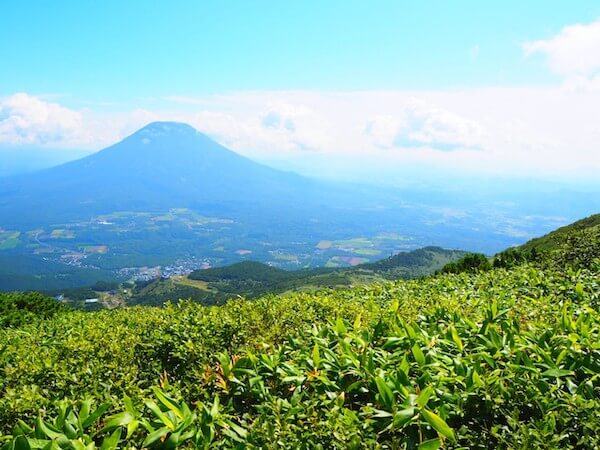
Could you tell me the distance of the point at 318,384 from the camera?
390 centimetres

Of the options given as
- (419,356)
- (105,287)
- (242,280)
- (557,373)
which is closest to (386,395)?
(419,356)

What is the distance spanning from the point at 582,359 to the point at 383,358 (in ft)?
5.47

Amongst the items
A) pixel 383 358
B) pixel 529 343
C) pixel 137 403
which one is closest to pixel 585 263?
pixel 529 343

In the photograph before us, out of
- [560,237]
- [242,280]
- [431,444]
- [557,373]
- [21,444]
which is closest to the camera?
[21,444]

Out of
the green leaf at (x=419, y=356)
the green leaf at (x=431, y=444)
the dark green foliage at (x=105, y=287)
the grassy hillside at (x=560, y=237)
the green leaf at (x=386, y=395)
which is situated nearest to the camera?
the green leaf at (x=431, y=444)

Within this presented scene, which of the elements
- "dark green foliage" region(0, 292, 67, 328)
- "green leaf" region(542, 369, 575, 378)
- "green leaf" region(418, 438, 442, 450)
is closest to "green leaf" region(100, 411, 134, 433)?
"green leaf" region(418, 438, 442, 450)

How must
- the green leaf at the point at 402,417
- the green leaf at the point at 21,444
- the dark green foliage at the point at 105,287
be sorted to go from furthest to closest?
the dark green foliage at the point at 105,287
the green leaf at the point at 402,417
the green leaf at the point at 21,444

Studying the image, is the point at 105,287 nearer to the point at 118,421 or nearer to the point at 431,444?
the point at 118,421

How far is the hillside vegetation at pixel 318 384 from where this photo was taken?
311 cm

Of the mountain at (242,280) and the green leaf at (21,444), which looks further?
the mountain at (242,280)

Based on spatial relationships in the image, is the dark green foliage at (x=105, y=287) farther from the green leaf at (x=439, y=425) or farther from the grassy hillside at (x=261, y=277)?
the green leaf at (x=439, y=425)

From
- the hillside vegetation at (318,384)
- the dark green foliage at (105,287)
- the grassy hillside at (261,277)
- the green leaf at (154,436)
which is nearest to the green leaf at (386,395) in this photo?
the hillside vegetation at (318,384)

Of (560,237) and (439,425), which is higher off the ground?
(439,425)

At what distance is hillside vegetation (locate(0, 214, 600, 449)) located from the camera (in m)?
3.11
